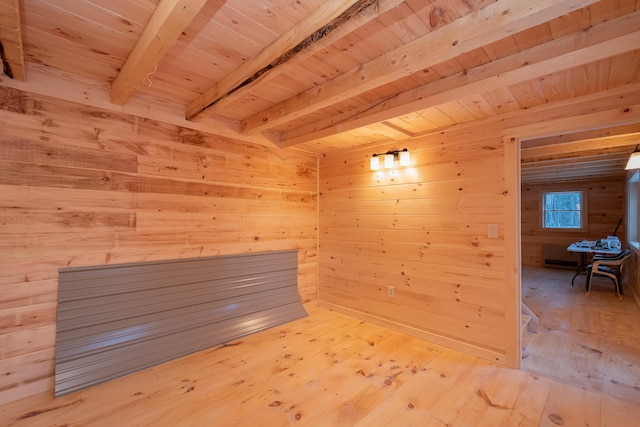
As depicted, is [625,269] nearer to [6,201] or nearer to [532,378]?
[532,378]

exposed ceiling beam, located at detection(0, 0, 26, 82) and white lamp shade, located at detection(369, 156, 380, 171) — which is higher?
exposed ceiling beam, located at detection(0, 0, 26, 82)

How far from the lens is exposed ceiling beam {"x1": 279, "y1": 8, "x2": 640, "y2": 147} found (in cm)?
146

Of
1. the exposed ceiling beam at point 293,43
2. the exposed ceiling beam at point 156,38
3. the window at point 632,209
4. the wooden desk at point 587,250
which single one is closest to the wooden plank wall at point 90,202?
the exposed ceiling beam at point 156,38

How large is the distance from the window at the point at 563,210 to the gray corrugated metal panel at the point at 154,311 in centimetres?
815

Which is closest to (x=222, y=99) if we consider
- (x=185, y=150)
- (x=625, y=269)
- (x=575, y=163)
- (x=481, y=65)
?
(x=185, y=150)

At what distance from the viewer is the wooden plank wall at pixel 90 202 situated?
80.8 inches

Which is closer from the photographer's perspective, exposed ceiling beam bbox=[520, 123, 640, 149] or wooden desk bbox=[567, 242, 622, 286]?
exposed ceiling beam bbox=[520, 123, 640, 149]

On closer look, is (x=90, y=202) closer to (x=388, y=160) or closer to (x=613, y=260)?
(x=388, y=160)

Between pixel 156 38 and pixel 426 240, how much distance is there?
2800 mm

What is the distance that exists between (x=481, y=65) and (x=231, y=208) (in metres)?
2.57

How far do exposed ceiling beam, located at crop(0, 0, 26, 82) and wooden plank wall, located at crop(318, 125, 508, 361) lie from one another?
9.98ft

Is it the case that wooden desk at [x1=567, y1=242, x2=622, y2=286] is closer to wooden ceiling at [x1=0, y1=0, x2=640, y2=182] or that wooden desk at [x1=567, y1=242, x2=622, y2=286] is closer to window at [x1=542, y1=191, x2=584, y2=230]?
window at [x1=542, y1=191, x2=584, y2=230]

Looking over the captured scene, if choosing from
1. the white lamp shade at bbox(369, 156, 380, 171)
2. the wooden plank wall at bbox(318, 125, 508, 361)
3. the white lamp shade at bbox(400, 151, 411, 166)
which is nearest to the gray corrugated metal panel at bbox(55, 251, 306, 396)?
the wooden plank wall at bbox(318, 125, 508, 361)

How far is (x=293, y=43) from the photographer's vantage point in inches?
63.5
